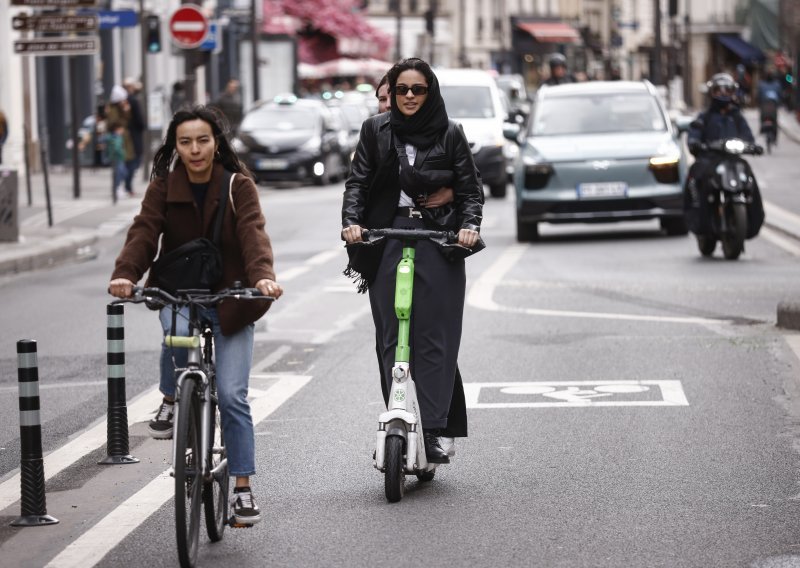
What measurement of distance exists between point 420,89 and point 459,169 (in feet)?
1.23

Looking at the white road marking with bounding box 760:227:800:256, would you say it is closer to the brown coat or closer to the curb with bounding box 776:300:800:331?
the curb with bounding box 776:300:800:331

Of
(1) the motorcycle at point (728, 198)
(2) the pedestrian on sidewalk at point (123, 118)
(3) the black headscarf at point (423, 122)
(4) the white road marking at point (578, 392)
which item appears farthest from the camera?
(2) the pedestrian on sidewalk at point (123, 118)

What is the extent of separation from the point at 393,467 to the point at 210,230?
1315 millimetres

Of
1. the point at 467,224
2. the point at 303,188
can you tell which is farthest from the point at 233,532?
the point at 303,188

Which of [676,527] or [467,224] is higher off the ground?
[467,224]

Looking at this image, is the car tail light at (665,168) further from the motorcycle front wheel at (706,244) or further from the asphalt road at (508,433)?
the asphalt road at (508,433)

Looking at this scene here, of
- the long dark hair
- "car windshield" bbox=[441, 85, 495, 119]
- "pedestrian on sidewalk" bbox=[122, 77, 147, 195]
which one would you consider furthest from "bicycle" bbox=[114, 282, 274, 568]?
"pedestrian on sidewalk" bbox=[122, 77, 147, 195]

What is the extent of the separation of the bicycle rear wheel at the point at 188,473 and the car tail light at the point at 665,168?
15.3 meters

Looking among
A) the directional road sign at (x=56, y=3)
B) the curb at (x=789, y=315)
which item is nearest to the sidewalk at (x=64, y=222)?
the directional road sign at (x=56, y=3)

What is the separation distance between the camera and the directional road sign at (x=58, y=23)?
25.8 m

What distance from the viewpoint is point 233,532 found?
711cm

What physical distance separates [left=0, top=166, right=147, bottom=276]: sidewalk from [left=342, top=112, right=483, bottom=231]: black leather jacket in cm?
1237

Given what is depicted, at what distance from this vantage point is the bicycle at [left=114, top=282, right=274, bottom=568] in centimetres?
620

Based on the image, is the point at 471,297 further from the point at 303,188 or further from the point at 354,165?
the point at 303,188
